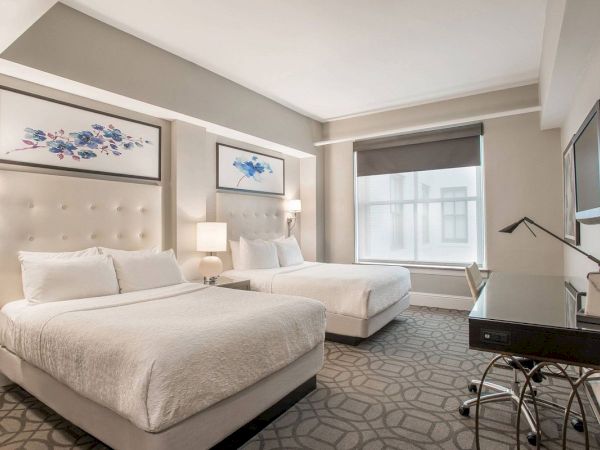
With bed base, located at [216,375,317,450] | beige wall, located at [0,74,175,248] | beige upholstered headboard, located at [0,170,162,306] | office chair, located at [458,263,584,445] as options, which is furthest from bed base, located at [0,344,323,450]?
beige wall, located at [0,74,175,248]

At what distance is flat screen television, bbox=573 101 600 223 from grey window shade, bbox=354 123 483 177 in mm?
2076

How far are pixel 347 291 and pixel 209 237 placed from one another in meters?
1.58

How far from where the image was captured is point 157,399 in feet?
4.60

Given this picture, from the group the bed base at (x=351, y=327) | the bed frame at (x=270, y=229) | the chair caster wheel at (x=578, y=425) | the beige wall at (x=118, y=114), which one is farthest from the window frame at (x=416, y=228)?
the beige wall at (x=118, y=114)

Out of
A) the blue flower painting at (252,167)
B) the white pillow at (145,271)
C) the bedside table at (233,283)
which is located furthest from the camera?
the blue flower painting at (252,167)

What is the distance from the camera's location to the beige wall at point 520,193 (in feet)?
→ 13.9

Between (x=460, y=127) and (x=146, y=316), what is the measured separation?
4643mm

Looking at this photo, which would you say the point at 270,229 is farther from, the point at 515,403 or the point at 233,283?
the point at 515,403

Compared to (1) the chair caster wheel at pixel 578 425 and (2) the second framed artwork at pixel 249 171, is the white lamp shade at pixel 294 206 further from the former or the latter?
(1) the chair caster wheel at pixel 578 425

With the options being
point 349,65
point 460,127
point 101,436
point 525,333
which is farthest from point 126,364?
point 460,127

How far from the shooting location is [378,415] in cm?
217

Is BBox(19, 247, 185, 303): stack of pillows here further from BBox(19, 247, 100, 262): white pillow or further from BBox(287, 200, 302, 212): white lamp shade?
BBox(287, 200, 302, 212): white lamp shade

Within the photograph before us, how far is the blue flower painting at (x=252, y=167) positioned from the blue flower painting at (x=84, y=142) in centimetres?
136

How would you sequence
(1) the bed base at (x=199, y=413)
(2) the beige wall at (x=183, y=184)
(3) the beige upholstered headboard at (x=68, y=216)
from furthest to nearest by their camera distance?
1. (2) the beige wall at (x=183, y=184)
2. (3) the beige upholstered headboard at (x=68, y=216)
3. (1) the bed base at (x=199, y=413)
